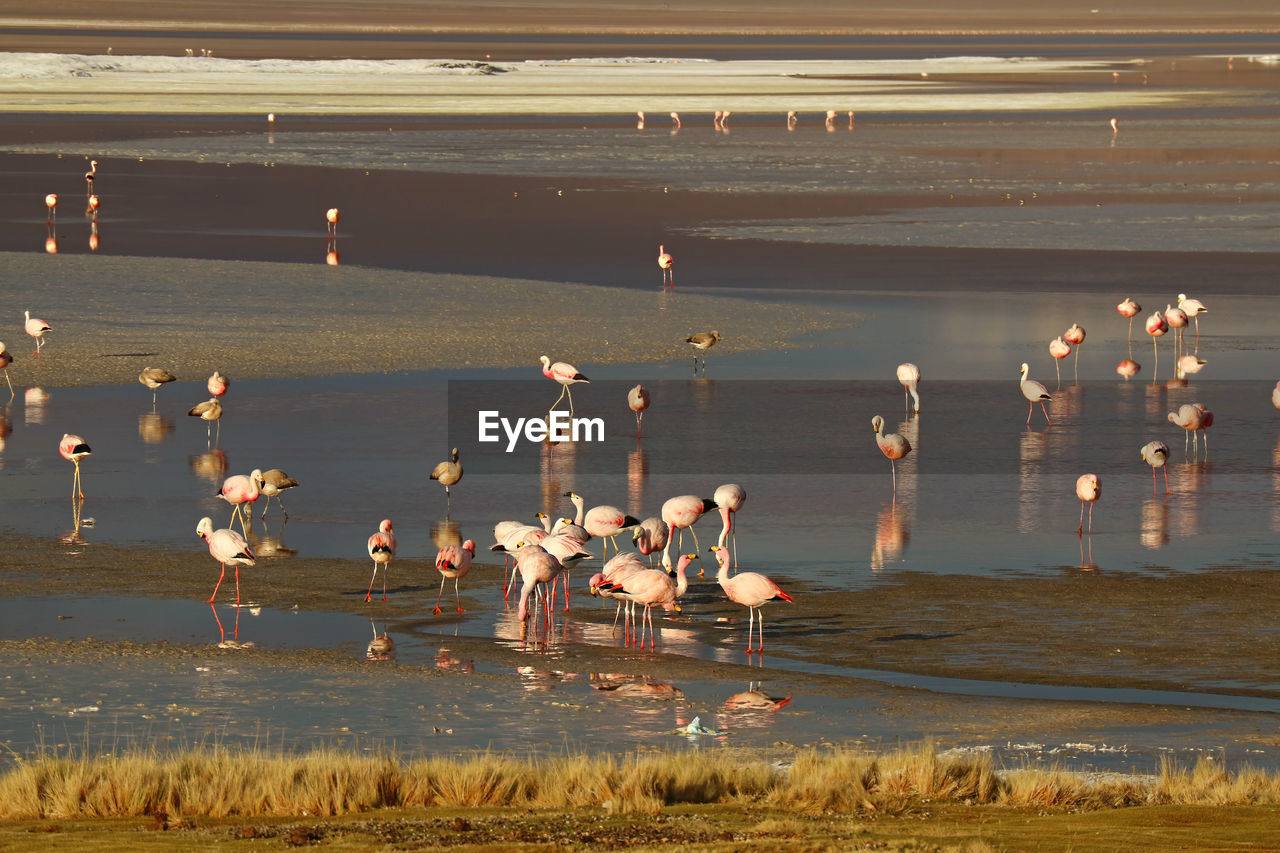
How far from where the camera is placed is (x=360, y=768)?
34.1 feet

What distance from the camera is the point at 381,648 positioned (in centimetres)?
1398

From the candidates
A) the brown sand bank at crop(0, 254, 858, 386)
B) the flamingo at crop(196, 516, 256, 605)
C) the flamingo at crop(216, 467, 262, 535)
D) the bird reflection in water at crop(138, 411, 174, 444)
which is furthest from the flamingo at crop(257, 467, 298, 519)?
the brown sand bank at crop(0, 254, 858, 386)

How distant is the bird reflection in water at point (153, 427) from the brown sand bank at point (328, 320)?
7.84ft

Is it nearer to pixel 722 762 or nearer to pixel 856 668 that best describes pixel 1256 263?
pixel 856 668

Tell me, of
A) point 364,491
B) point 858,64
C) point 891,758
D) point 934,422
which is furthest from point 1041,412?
point 858,64

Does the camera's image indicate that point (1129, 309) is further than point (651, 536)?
Yes

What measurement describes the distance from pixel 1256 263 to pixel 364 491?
22.1 metres

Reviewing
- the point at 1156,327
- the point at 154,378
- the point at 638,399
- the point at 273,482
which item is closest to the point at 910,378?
the point at 638,399

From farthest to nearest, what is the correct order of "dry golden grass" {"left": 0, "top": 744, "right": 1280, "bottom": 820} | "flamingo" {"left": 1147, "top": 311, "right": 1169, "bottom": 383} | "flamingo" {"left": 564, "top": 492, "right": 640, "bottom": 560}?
"flamingo" {"left": 1147, "top": 311, "right": 1169, "bottom": 383} → "flamingo" {"left": 564, "top": 492, "right": 640, "bottom": 560} → "dry golden grass" {"left": 0, "top": 744, "right": 1280, "bottom": 820}

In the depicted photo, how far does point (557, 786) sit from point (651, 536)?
5.80 metres

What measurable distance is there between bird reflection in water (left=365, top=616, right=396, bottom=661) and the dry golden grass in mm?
2961

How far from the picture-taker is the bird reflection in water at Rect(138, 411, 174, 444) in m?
21.7

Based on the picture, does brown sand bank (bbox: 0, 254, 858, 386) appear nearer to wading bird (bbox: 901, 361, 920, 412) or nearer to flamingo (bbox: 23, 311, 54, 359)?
flamingo (bbox: 23, 311, 54, 359)

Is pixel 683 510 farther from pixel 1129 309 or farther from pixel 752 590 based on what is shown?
pixel 1129 309
